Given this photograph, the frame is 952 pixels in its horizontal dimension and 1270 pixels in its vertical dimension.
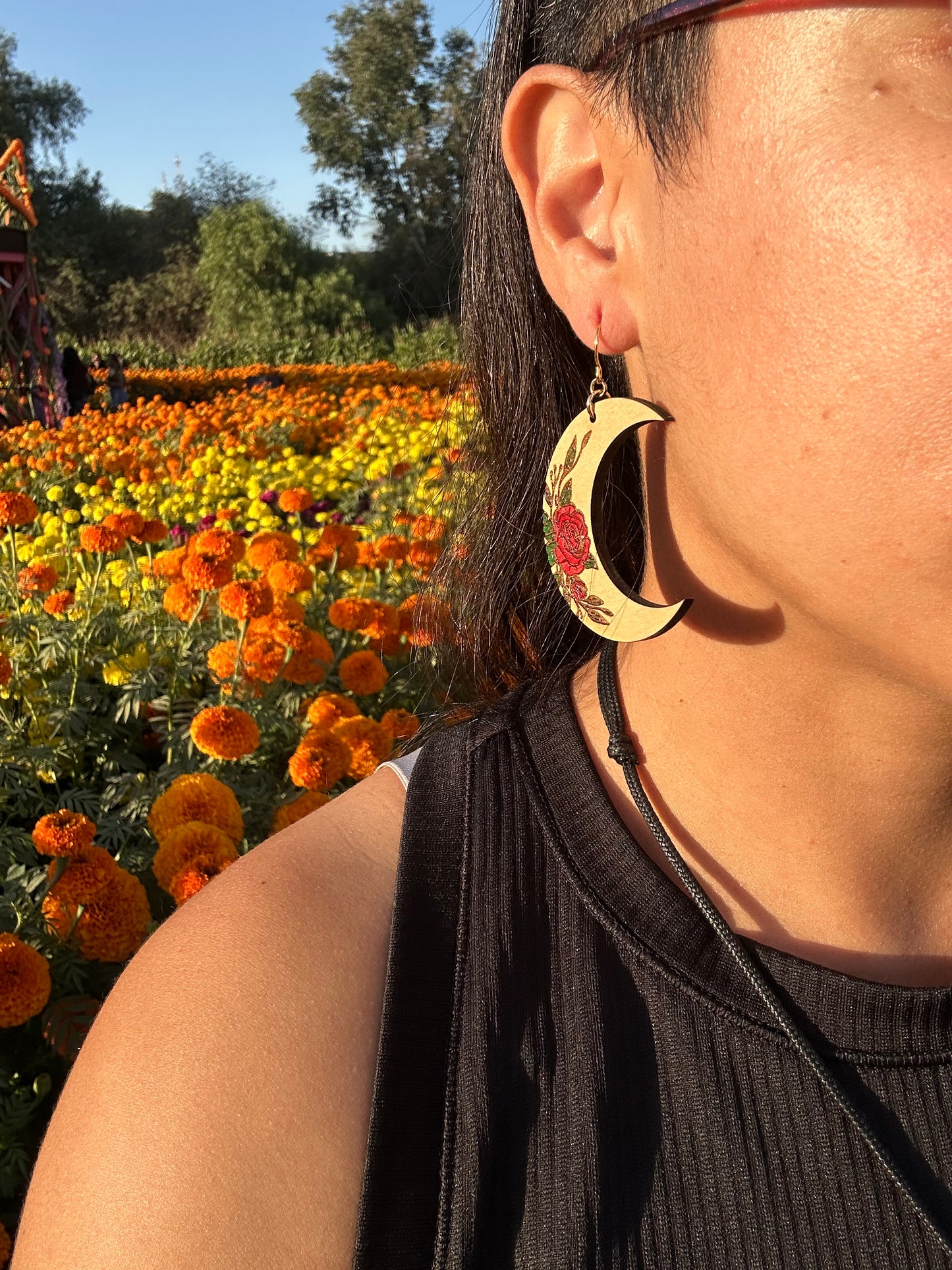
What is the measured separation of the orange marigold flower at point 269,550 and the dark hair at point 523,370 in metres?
1.15

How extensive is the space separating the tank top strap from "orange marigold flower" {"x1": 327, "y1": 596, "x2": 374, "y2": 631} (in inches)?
62.3

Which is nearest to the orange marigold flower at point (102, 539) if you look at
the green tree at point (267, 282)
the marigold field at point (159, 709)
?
the marigold field at point (159, 709)

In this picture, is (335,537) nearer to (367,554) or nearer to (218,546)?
(367,554)

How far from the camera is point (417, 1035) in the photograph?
35.2 inches

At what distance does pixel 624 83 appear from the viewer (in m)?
0.93

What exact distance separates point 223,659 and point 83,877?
75cm

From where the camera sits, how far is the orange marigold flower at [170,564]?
2777 mm

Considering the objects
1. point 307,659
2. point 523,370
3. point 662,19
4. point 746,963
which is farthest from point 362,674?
point 662,19

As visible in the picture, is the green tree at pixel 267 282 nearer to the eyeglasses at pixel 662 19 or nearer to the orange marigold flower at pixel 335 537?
the orange marigold flower at pixel 335 537

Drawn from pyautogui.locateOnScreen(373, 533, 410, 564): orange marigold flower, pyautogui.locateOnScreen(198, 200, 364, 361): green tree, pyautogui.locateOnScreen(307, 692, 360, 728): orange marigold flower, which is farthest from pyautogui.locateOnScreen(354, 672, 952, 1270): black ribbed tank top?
pyautogui.locateOnScreen(198, 200, 364, 361): green tree

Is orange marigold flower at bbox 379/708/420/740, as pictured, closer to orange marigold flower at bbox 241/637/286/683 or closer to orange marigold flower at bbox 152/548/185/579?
orange marigold flower at bbox 241/637/286/683

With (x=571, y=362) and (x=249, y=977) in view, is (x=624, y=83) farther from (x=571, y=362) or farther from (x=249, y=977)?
(x=249, y=977)

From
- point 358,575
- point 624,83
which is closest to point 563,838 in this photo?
point 624,83

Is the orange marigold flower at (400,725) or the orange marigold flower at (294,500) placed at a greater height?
the orange marigold flower at (294,500)
